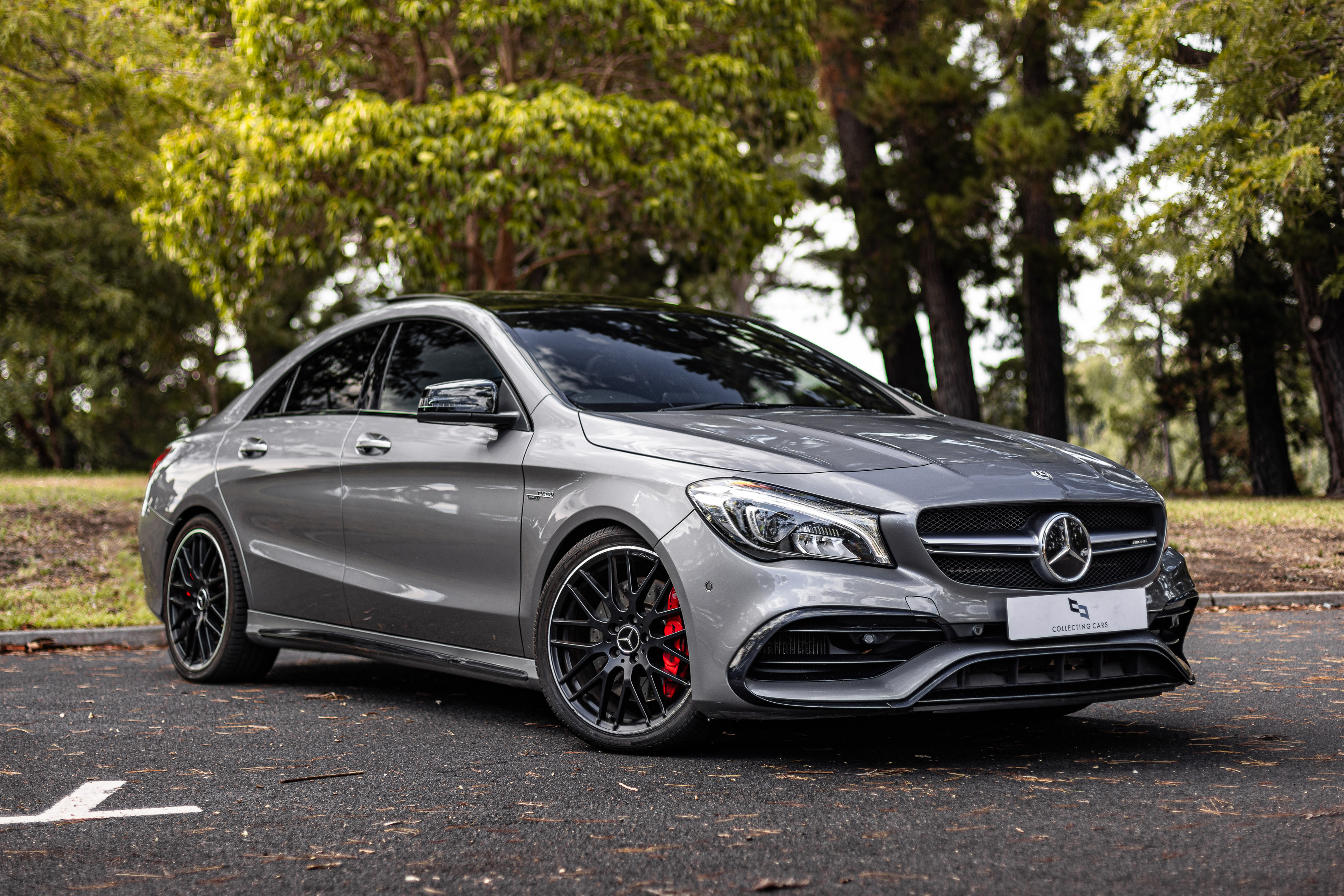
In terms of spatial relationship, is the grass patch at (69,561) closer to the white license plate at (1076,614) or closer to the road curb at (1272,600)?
the white license plate at (1076,614)

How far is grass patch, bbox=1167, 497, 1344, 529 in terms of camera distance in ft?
37.8

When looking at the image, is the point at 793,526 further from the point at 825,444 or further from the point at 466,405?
the point at 466,405

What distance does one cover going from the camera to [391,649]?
18.2 feet

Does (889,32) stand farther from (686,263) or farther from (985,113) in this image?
(686,263)

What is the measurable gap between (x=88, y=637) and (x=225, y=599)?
101 inches

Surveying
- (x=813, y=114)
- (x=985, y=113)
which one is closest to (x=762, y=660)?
(x=813, y=114)

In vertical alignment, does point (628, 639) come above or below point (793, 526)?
below

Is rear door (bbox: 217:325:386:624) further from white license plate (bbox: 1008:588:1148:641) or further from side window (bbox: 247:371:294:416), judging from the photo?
white license plate (bbox: 1008:588:1148:641)

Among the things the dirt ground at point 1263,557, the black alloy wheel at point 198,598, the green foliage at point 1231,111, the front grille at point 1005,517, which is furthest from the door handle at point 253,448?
the green foliage at point 1231,111

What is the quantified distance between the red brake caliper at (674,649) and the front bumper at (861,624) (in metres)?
0.13

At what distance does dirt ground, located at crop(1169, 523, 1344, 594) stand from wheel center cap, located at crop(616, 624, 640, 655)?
6284mm

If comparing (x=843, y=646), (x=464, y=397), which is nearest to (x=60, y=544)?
(x=464, y=397)

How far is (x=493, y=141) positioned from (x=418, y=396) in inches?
321

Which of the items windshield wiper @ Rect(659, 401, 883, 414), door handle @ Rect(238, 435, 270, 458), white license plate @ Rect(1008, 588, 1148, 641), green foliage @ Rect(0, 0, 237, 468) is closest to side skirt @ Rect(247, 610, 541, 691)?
door handle @ Rect(238, 435, 270, 458)
